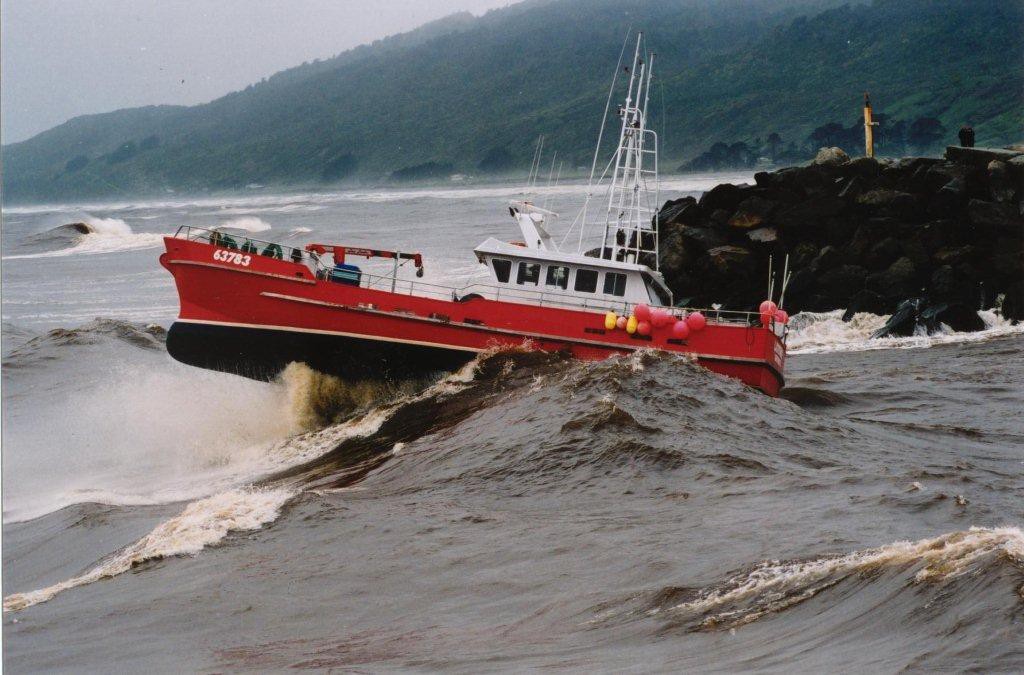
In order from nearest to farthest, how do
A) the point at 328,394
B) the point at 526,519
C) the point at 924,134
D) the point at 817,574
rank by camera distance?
the point at 817,574
the point at 526,519
the point at 328,394
the point at 924,134

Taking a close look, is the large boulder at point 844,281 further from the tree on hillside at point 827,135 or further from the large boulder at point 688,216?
the tree on hillside at point 827,135

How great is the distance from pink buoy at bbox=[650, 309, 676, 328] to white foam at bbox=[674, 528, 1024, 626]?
924 centimetres

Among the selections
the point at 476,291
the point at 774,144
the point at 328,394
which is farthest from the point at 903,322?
the point at 774,144

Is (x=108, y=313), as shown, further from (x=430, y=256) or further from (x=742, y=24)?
(x=742, y=24)

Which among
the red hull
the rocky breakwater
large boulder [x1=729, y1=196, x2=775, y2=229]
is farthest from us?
large boulder [x1=729, y1=196, x2=775, y2=229]

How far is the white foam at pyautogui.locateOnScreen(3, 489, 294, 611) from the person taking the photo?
898 centimetres

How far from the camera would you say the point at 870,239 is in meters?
25.4

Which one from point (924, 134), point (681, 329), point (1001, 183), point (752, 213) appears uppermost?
point (924, 134)

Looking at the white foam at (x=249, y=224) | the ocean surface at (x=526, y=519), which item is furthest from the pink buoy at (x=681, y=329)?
the white foam at (x=249, y=224)

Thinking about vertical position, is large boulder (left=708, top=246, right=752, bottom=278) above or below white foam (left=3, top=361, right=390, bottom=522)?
above

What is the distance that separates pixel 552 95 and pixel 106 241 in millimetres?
98174

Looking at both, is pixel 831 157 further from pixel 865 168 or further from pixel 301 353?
pixel 301 353

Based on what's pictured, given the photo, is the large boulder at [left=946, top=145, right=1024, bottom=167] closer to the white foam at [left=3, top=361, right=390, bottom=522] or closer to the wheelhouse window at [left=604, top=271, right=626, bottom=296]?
the wheelhouse window at [left=604, top=271, right=626, bottom=296]

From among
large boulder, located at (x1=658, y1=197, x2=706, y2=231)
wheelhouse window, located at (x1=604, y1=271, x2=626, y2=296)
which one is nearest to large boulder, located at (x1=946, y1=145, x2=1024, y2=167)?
large boulder, located at (x1=658, y1=197, x2=706, y2=231)
